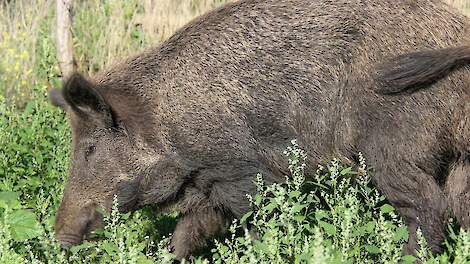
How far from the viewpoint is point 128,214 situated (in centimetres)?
525

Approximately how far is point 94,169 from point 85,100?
0.54 meters

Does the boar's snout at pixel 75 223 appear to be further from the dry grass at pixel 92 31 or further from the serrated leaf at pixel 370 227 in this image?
the dry grass at pixel 92 31

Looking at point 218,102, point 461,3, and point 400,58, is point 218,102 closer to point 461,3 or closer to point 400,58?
point 400,58

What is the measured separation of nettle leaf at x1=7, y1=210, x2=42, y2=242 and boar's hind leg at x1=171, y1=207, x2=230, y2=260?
1.23 metres

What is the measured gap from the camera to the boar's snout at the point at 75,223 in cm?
589

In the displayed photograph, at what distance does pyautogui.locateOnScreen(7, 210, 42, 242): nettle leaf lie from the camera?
5445 mm

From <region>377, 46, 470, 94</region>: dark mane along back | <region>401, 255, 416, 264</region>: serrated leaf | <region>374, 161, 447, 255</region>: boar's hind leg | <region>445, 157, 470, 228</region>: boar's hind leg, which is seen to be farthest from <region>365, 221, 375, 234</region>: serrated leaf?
<region>377, 46, 470, 94</region>: dark mane along back

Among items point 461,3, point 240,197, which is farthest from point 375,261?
point 461,3

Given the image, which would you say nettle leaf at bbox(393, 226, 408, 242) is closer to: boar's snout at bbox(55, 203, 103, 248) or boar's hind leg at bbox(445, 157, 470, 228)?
boar's hind leg at bbox(445, 157, 470, 228)

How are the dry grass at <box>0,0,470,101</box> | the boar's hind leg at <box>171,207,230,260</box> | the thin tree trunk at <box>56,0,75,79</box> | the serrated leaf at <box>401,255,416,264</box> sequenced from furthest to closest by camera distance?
the dry grass at <box>0,0,470,101</box> < the thin tree trunk at <box>56,0,75,79</box> < the boar's hind leg at <box>171,207,230,260</box> < the serrated leaf at <box>401,255,416,264</box>

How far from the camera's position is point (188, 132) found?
596cm

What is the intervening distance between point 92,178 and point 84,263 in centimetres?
75

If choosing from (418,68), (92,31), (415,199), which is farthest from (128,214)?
(92,31)

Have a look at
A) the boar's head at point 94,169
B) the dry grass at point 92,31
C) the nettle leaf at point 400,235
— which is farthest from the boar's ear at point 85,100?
the dry grass at point 92,31
